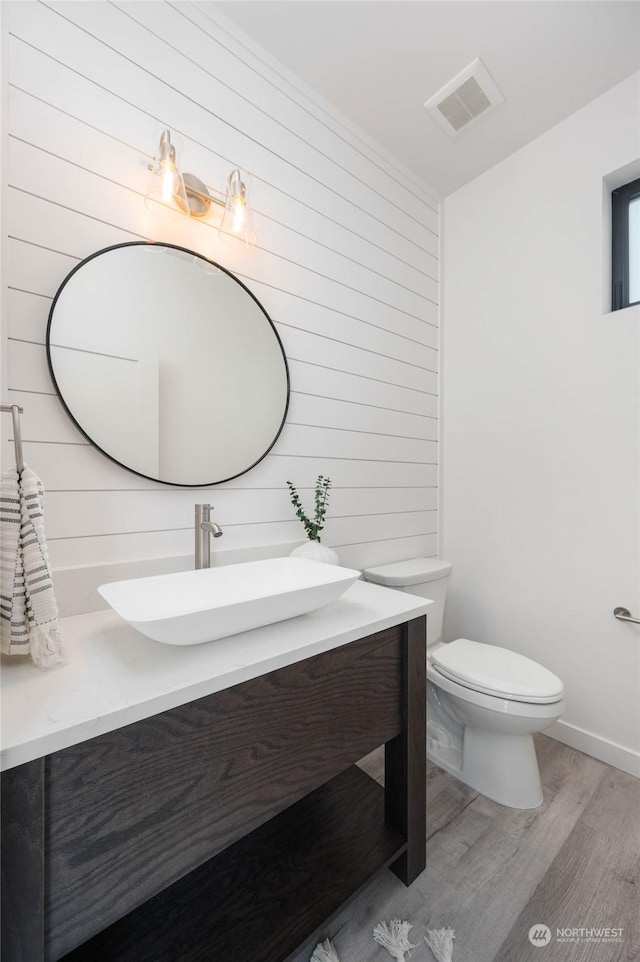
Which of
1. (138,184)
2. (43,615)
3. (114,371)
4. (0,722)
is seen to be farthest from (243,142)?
(0,722)

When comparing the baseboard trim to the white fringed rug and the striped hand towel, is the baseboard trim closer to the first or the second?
the white fringed rug

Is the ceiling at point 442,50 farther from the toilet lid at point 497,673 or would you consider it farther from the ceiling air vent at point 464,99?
the toilet lid at point 497,673

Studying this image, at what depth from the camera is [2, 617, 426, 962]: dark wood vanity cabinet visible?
59 cm

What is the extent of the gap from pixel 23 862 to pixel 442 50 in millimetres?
2422

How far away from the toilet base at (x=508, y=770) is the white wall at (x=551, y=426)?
0.46 metres

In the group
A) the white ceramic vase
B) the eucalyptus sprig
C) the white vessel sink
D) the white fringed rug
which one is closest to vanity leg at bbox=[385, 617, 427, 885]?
the white fringed rug

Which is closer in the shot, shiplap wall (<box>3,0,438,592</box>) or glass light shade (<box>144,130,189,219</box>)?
shiplap wall (<box>3,0,438,592</box>)

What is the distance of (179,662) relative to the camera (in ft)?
2.54

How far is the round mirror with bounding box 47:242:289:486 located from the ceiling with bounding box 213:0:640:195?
915 millimetres

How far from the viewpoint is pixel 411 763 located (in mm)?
1109

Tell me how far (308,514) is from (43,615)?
0.99 metres

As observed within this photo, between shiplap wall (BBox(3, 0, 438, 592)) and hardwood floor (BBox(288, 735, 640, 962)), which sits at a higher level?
shiplap wall (BBox(3, 0, 438, 592))

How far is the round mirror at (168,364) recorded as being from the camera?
43.4 inches

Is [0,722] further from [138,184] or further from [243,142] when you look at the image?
[243,142]
